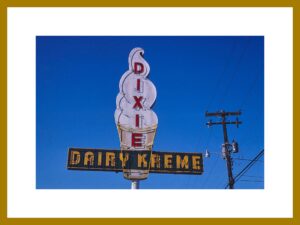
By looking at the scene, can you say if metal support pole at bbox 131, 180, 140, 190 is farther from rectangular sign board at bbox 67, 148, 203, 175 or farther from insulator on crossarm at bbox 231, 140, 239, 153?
insulator on crossarm at bbox 231, 140, 239, 153

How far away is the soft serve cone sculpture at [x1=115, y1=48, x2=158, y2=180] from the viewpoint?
74.7 ft

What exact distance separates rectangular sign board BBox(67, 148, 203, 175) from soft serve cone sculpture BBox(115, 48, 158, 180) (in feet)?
0.97

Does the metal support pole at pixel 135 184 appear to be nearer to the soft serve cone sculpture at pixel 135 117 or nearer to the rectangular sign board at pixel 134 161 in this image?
the soft serve cone sculpture at pixel 135 117

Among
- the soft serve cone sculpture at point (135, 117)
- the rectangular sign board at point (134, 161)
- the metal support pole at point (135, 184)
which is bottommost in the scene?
the metal support pole at point (135, 184)

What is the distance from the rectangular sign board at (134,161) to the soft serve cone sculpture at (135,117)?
0.30 meters

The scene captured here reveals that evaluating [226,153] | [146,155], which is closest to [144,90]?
[146,155]

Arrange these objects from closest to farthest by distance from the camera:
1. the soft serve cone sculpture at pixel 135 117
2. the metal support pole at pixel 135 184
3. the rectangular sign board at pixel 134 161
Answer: the metal support pole at pixel 135 184 < the soft serve cone sculpture at pixel 135 117 < the rectangular sign board at pixel 134 161

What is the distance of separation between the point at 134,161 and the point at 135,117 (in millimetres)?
2013

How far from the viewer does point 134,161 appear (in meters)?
22.8

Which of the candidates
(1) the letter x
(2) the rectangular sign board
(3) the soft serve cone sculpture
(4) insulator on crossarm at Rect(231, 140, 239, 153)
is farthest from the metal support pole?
(4) insulator on crossarm at Rect(231, 140, 239, 153)

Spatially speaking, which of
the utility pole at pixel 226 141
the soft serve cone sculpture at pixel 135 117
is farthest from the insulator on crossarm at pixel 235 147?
the soft serve cone sculpture at pixel 135 117

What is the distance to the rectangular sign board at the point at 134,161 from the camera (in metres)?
22.9

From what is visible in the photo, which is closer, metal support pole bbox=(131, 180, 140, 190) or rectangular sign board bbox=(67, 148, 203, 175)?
metal support pole bbox=(131, 180, 140, 190)

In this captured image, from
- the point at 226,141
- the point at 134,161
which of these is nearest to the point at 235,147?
the point at 226,141
